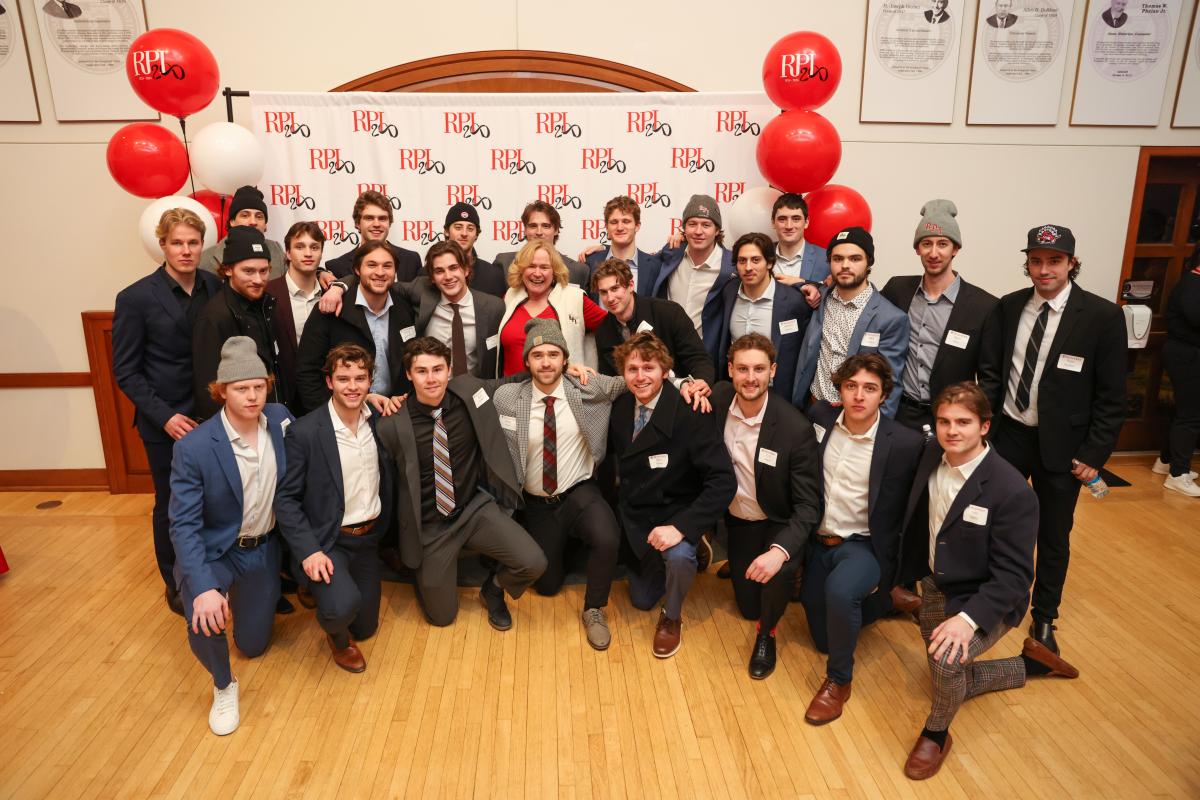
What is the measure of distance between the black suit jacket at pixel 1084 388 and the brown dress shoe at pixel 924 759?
1238 mm

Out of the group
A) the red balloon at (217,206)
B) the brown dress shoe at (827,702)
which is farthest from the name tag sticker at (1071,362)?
the red balloon at (217,206)

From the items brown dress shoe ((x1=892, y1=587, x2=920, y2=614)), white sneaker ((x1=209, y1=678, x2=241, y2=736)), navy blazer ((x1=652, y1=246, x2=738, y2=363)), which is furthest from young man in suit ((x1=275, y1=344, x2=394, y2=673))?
brown dress shoe ((x1=892, y1=587, x2=920, y2=614))

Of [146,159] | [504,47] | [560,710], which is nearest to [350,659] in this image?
[560,710]

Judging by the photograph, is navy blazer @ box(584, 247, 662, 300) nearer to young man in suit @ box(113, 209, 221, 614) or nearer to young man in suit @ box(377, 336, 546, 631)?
young man in suit @ box(377, 336, 546, 631)

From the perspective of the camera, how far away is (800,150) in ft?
12.8

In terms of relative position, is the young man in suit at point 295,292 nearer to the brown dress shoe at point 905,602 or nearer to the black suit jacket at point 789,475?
the black suit jacket at point 789,475

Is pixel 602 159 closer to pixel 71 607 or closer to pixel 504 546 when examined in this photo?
pixel 504 546

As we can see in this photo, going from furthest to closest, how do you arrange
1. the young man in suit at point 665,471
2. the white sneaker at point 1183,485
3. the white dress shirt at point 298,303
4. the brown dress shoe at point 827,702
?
the white sneaker at point 1183,485 < the white dress shirt at point 298,303 < the young man in suit at point 665,471 < the brown dress shoe at point 827,702

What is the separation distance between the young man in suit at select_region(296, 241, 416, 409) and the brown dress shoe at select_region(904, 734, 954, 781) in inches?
102

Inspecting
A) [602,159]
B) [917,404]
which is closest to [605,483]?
[917,404]

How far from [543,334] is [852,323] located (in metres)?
1.36

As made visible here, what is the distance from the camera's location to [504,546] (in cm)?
335

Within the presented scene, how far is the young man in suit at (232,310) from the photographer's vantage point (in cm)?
315

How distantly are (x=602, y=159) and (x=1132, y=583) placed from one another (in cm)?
360
